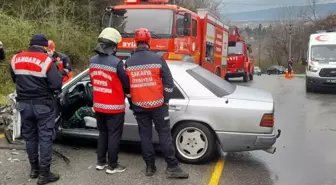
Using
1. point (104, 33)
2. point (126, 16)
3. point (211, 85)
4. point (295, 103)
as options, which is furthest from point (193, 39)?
point (104, 33)

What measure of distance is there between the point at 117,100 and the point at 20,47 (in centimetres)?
898

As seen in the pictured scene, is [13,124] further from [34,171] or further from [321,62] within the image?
[321,62]

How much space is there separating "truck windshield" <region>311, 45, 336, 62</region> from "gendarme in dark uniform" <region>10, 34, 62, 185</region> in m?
12.1

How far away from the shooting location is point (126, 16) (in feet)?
37.4

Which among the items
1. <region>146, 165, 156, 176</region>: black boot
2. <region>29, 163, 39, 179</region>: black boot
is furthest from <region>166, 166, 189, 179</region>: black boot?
<region>29, 163, 39, 179</region>: black boot

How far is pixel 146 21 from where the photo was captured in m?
11.2

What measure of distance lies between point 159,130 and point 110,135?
605 millimetres

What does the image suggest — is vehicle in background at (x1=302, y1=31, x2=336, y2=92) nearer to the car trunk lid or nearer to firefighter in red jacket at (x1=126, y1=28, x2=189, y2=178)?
the car trunk lid

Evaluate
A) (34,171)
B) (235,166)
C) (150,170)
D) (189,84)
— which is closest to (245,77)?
(189,84)

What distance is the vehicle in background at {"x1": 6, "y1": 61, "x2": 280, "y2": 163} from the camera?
530 cm

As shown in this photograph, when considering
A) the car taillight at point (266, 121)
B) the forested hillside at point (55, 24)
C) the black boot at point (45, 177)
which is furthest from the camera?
the forested hillside at point (55, 24)

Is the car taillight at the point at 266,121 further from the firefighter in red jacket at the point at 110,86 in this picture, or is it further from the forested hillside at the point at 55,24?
the forested hillside at the point at 55,24

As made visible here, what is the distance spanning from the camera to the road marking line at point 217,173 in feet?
16.1

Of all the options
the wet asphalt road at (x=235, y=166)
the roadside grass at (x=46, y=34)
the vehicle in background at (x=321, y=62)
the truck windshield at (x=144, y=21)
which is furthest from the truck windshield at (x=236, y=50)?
the wet asphalt road at (x=235, y=166)
